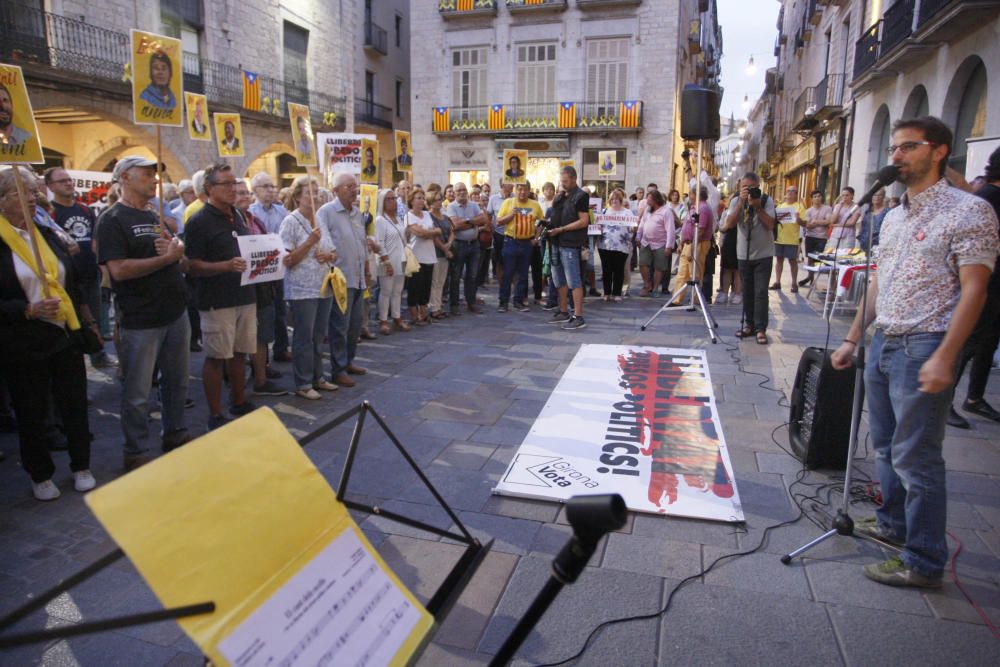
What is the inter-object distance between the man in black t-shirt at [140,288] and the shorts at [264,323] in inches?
57.2

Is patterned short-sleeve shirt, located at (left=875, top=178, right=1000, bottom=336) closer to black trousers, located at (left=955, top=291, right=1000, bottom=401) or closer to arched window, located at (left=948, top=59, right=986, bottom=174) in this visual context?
black trousers, located at (left=955, top=291, right=1000, bottom=401)

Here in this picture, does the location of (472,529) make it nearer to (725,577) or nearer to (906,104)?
(725,577)

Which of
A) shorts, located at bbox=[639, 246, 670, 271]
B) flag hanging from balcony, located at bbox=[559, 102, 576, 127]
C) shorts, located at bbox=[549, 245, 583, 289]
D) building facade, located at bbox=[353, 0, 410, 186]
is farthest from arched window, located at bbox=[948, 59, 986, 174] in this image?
Result: building facade, located at bbox=[353, 0, 410, 186]

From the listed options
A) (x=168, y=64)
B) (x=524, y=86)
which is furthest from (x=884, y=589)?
(x=524, y=86)

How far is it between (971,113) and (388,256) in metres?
11.0

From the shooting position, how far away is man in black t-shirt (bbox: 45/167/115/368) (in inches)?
238

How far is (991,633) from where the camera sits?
96.0 inches

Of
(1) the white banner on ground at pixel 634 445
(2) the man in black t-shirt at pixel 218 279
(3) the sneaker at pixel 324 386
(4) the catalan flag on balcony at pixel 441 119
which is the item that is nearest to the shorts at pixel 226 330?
(2) the man in black t-shirt at pixel 218 279

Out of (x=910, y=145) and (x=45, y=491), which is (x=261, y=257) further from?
(x=910, y=145)

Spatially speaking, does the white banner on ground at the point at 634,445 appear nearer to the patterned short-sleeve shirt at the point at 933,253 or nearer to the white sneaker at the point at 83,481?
the patterned short-sleeve shirt at the point at 933,253

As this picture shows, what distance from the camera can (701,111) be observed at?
772 centimetres

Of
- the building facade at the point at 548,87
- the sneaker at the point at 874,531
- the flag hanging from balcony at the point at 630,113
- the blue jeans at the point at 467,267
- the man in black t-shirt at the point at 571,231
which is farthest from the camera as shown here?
the building facade at the point at 548,87

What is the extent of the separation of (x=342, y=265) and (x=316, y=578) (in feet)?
15.5

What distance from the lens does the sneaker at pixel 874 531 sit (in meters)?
3.03
